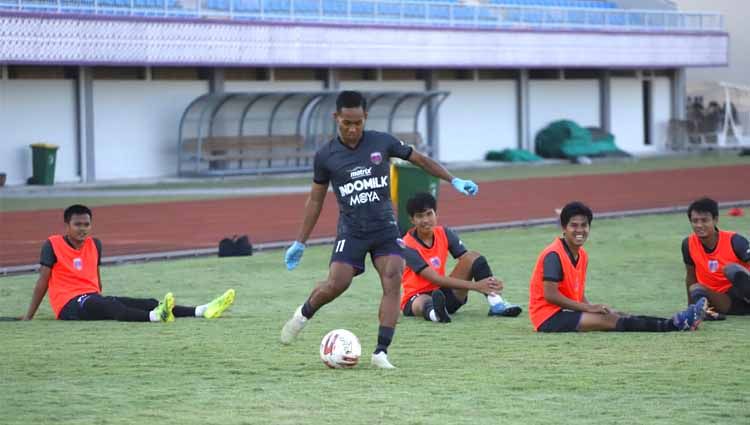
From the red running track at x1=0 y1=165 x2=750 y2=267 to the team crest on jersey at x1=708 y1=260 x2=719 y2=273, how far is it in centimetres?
1062

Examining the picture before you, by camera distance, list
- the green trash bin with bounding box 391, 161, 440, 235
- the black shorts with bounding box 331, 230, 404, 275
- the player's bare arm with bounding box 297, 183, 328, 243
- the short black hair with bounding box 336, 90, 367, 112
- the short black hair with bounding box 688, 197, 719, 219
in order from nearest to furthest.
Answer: the short black hair with bounding box 336, 90, 367, 112 < the black shorts with bounding box 331, 230, 404, 275 < the player's bare arm with bounding box 297, 183, 328, 243 < the short black hair with bounding box 688, 197, 719, 219 < the green trash bin with bounding box 391, 161, 440, 235

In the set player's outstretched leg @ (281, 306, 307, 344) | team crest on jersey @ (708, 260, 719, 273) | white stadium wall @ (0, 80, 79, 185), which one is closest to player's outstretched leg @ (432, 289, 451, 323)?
player's outstretched leg @ (281, 306, 307, 344)

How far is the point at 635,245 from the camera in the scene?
20.1 metres

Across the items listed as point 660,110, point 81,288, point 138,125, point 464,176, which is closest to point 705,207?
point 81,288

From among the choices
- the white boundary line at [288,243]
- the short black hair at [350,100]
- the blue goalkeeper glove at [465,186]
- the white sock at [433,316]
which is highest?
the short black hair at [350,100]

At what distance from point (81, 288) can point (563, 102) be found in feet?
134

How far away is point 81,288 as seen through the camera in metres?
13.1

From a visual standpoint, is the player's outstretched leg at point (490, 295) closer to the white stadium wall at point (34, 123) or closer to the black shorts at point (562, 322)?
the black shorts at point (562, 322)

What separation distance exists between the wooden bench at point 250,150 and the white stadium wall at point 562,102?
11.6 meters

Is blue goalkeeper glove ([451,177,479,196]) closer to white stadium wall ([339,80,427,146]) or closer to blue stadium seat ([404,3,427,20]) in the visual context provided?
white stadium wall ([339,80,427,146])

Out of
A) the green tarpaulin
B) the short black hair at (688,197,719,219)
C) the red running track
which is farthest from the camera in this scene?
the green tarpaulin

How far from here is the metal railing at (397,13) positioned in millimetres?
36625

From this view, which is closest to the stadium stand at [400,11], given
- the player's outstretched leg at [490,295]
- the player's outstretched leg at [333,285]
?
the player's outstretched leg at [490,295]

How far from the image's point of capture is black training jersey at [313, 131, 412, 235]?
396 inches
